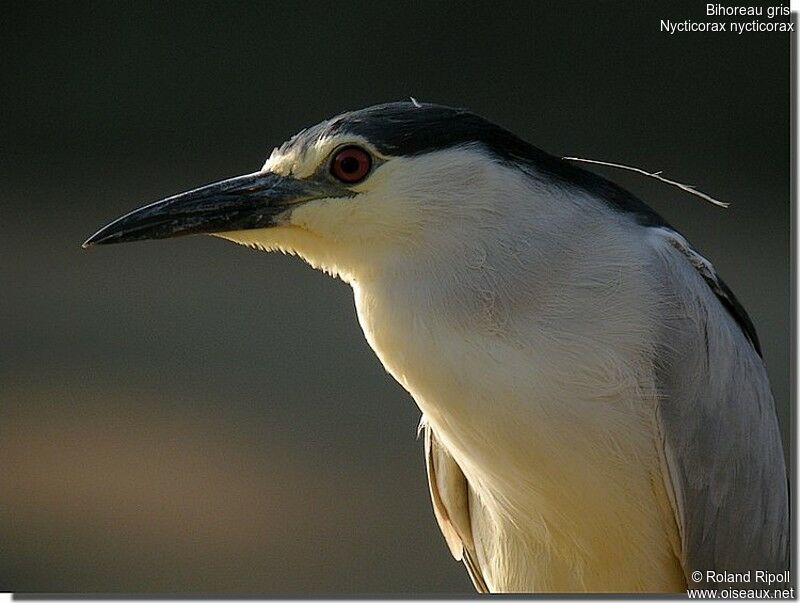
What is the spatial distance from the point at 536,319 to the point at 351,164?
277 mm

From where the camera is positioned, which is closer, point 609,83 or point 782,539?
point 782,539

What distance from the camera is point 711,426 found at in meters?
1.51

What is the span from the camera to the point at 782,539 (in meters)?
1.66

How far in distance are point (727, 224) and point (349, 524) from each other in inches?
43.6

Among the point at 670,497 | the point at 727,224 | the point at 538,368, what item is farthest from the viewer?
the point at 727,224

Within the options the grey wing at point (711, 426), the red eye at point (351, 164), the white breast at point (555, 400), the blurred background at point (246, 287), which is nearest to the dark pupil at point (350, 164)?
the red eye at point (351, 164)

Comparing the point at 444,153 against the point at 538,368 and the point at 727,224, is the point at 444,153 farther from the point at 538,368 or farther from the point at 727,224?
the point at 727,224

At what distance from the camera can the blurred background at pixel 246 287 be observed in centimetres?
214

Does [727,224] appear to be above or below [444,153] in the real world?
below

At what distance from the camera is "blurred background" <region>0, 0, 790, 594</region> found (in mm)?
2141

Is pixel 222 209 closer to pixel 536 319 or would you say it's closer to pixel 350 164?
pixel 350 164

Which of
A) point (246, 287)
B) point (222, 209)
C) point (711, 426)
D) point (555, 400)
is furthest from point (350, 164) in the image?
point (246, 287)

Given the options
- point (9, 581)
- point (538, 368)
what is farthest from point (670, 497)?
point (9, 581)

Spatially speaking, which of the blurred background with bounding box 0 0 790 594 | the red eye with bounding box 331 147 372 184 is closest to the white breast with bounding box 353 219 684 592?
the red eye with bounding box 331 147 372 184
